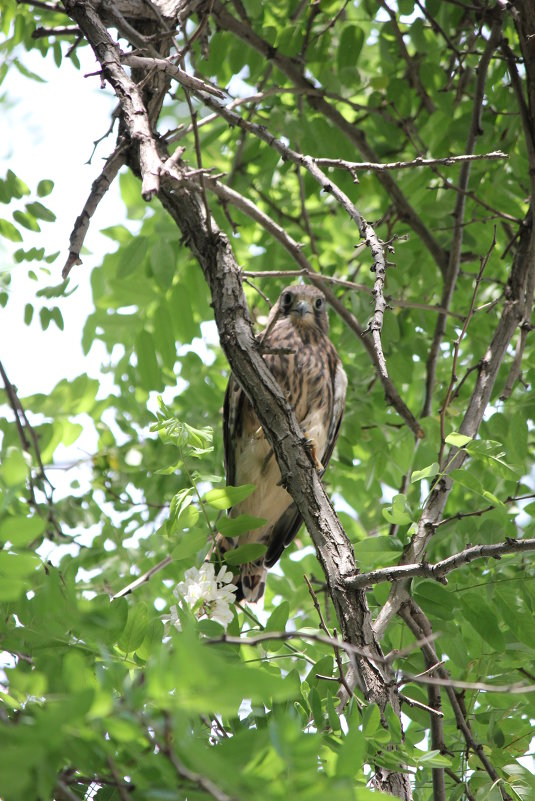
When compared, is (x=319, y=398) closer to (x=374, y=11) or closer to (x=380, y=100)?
(x=380, y=100)

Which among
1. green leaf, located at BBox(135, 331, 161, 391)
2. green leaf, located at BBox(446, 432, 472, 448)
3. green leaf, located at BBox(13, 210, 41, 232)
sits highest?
green leaf, located at BBox(13, 210, 41, 232)

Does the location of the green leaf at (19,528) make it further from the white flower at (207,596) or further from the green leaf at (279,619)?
the green leaf at (279,619)

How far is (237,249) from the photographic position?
4457mm

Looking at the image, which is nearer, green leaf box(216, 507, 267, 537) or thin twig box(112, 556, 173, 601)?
green leaf box(216, 507, 267, 537)

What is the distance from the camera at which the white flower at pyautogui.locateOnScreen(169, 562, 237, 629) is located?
226 centimetres

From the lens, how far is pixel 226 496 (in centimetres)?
232

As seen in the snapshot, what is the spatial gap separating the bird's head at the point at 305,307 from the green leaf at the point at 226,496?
7.15 ft

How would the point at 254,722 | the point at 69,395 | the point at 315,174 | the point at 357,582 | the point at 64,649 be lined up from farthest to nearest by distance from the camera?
the point at 69,395
the point at 315,174
the point at 357,582
the point at 254,722
the point at 64,649

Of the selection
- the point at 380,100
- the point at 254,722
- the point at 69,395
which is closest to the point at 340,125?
the point at 380,100

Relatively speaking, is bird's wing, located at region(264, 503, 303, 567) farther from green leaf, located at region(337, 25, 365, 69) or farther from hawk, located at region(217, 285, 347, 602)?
green leaf, located at region(337, 25, 365, 69)

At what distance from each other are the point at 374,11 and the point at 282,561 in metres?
2.74

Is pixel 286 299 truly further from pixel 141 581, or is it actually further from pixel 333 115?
pixel 141 581

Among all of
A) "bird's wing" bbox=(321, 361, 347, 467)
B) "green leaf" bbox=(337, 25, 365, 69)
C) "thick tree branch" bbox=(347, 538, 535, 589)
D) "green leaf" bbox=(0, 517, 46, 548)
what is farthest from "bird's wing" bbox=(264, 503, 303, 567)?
"green leaf" bbox=(0, 517, 46, 548)

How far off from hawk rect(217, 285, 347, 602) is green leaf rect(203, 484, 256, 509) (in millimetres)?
1382
